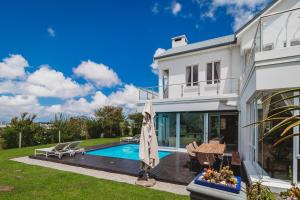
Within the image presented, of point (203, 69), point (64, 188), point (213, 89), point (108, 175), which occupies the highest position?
point (203, 69)

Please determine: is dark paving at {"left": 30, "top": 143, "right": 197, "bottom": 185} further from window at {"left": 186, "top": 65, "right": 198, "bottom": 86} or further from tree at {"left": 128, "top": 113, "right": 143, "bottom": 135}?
tree at {"left": 128, "top": 113, "right": 143, "bottom": 135}

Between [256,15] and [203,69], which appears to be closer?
[256,15]

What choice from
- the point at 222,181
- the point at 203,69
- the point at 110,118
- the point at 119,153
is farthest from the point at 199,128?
the point at 110,118

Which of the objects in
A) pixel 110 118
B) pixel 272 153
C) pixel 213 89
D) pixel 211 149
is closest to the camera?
pixel 272 153

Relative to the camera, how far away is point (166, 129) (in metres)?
17.4

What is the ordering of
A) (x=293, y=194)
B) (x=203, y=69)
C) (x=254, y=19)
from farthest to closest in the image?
(x=203, y=69) → (x=254, y=19) → (x=293, y=194)

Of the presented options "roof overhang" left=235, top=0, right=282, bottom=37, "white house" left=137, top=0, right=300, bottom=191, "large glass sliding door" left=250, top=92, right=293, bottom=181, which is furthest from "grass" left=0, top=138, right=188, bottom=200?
"roof overhang" left=235, top=0, right=282, bottom=37

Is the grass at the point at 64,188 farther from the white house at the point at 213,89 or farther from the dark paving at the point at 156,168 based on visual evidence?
the white house at the point at 213,89

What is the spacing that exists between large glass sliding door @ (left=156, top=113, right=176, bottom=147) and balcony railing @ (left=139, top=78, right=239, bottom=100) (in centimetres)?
184

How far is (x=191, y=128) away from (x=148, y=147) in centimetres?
871

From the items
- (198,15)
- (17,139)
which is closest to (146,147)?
(17,139)

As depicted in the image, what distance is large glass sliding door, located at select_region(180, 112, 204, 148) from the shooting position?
611 inches

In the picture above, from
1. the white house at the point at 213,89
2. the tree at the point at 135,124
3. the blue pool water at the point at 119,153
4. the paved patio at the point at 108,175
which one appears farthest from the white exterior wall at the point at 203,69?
the tree at the point at 135,124

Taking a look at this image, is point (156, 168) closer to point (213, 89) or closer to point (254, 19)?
point (213, 89)
